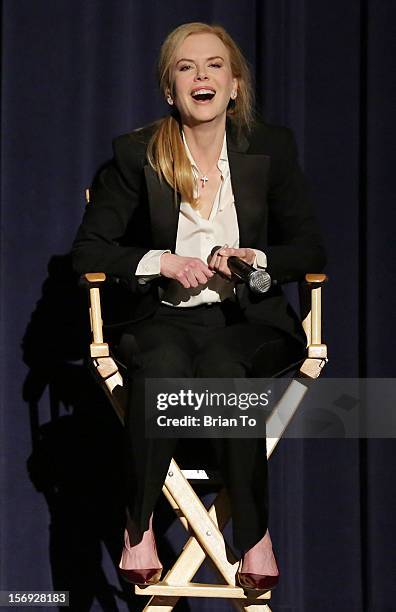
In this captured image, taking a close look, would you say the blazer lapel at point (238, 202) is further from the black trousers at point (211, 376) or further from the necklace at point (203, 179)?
the black trousers at point (211, 376)

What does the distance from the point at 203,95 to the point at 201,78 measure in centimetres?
3

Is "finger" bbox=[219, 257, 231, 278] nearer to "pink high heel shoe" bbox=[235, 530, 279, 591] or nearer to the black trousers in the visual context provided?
the black trousers

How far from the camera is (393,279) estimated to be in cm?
258

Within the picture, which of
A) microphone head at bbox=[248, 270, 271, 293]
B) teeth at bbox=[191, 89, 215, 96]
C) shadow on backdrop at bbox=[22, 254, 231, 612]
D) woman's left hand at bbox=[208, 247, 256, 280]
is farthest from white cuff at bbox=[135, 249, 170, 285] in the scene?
shadow on backdrop at bbox=[22, 254, 231, 612]

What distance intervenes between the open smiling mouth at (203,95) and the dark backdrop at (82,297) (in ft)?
1.65

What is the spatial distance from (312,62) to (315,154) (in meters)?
0.23

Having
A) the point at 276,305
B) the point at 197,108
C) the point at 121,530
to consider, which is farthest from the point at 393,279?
the point at 121,530

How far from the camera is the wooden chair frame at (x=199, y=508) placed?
6.42 ft

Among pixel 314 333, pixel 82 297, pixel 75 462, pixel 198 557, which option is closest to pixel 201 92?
pixel 314 333

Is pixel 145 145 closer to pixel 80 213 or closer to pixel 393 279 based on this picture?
pixel 80 213

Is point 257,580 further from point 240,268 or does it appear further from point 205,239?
point 205,239

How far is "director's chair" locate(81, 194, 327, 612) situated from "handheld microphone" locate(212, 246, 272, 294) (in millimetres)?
166

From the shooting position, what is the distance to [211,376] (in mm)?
1907

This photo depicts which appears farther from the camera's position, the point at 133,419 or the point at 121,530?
the point at 121,530
